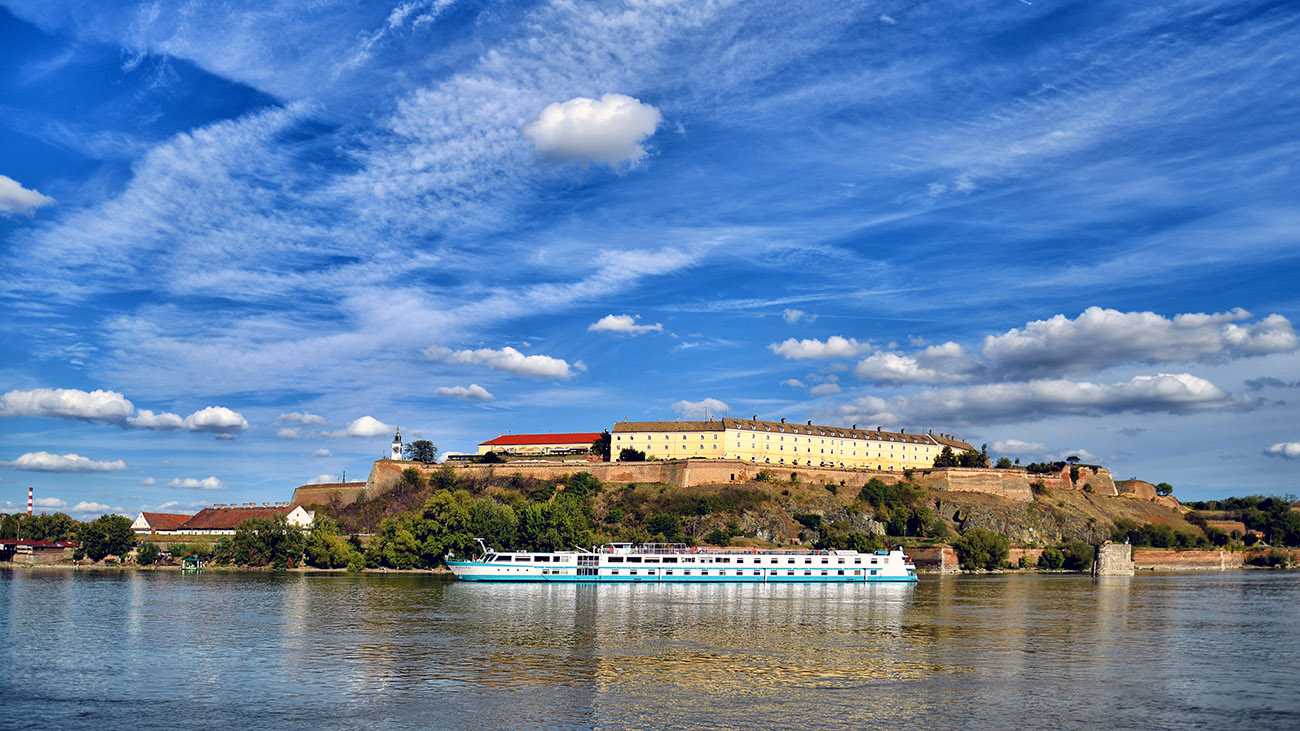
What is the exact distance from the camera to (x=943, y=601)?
58.3 meters

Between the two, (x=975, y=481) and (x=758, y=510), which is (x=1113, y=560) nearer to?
(x=975, y=481)

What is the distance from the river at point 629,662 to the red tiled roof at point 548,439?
250 ft

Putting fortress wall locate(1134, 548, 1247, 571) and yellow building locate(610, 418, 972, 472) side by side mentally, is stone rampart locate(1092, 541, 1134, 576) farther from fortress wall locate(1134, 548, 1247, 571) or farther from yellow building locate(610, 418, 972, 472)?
yellow building locate(610, 418, 972, 472)

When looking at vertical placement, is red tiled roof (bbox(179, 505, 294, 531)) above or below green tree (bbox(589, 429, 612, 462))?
below

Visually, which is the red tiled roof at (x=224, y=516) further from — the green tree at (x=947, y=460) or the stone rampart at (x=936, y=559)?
the green tree at (x=947, y=460)

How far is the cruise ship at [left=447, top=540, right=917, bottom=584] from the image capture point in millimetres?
71188

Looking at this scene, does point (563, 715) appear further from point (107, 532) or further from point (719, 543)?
point (107, 532)

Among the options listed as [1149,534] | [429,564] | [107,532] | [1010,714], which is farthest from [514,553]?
[1149,534]

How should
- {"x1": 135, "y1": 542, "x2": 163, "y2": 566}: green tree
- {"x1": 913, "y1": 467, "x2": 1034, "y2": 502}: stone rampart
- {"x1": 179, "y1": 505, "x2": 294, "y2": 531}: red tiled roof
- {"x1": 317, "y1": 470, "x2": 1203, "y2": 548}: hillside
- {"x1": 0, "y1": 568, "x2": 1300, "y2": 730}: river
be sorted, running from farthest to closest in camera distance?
1. {"x1": 913, "y1": 467, "x2": 1034, "y2": 502}: stone rampart
2. {"x1": 179, "y1": 505, "x2": 294, "y2": 531}: red tiled roof
3. {"x1": 317, "y1": 470, "x2": 1203, "y2": 548}: hillside
4. {"x1": 135, "y1": 542, "x2": 163, "y2": 566}: green tree
5. {"x1": 0, "y1": 568, "x2": 1300, "y2": 730}: river

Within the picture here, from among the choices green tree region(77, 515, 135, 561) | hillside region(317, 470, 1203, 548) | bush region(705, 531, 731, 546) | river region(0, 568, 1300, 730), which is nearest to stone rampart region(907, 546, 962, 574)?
hillside region(317, 470, 1203, 548)

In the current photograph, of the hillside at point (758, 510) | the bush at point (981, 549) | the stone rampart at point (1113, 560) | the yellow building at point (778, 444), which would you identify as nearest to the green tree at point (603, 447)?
the yellow building at point (778, 444)

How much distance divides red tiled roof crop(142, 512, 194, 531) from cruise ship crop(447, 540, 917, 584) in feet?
194

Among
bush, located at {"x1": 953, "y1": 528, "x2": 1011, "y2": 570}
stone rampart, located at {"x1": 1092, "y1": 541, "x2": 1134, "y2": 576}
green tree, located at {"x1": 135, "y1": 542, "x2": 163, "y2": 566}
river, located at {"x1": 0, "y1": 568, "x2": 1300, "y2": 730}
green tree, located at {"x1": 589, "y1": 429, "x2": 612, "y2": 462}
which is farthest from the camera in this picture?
green tree, located at {"x1": 589, "y1": 429, "x2": 612, "y2": 462}

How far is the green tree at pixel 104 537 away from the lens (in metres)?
92.9
